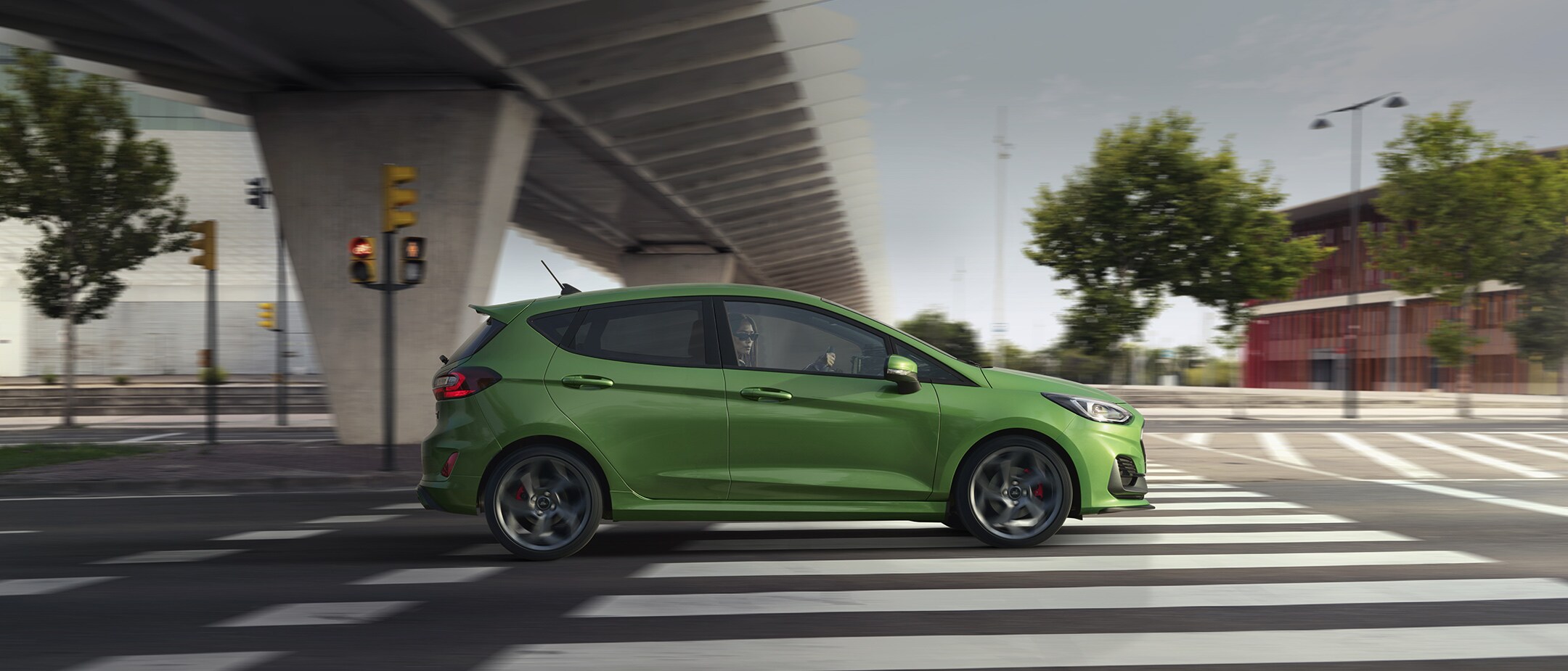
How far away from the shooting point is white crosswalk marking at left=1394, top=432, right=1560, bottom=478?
13273 millimetres

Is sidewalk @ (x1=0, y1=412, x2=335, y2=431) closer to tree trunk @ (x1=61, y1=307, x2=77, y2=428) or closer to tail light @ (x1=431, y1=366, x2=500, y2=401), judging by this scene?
tree trunk @ (x1=61, y1=307, x2=77, y2=428)

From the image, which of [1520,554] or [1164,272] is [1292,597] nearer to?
[1520,554]

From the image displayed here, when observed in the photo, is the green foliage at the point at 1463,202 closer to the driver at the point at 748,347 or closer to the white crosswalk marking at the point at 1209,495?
the white crosswalk marking at the point at 1209,495

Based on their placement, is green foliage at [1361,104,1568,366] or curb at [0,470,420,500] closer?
curb at [0,470,420,500]

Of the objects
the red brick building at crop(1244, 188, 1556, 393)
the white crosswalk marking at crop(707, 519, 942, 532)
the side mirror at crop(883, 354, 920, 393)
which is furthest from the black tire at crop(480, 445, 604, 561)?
the red brick building at crop(1244, 188, 1556, 393)

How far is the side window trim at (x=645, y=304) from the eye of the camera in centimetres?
671

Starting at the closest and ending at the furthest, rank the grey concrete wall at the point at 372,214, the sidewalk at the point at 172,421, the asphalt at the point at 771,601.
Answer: the asphalt at the point at 771,601
the grey concrete wall at the point at 372,214
the sidewalk at the point at 172,421

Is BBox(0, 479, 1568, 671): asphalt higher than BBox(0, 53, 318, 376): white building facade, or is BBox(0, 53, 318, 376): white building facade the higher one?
BBox(0, 53, 318, 376): white building facade

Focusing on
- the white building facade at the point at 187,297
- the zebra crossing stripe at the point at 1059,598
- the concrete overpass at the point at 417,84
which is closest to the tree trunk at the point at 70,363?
the concrete overpass at the point at 417,84

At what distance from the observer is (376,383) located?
681 inches

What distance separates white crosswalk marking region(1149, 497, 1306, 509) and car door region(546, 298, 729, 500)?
4459mm

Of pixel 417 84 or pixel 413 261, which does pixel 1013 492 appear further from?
pixel 417 84

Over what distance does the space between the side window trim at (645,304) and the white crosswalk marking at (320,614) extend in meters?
1.83

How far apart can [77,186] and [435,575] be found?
2311cm
